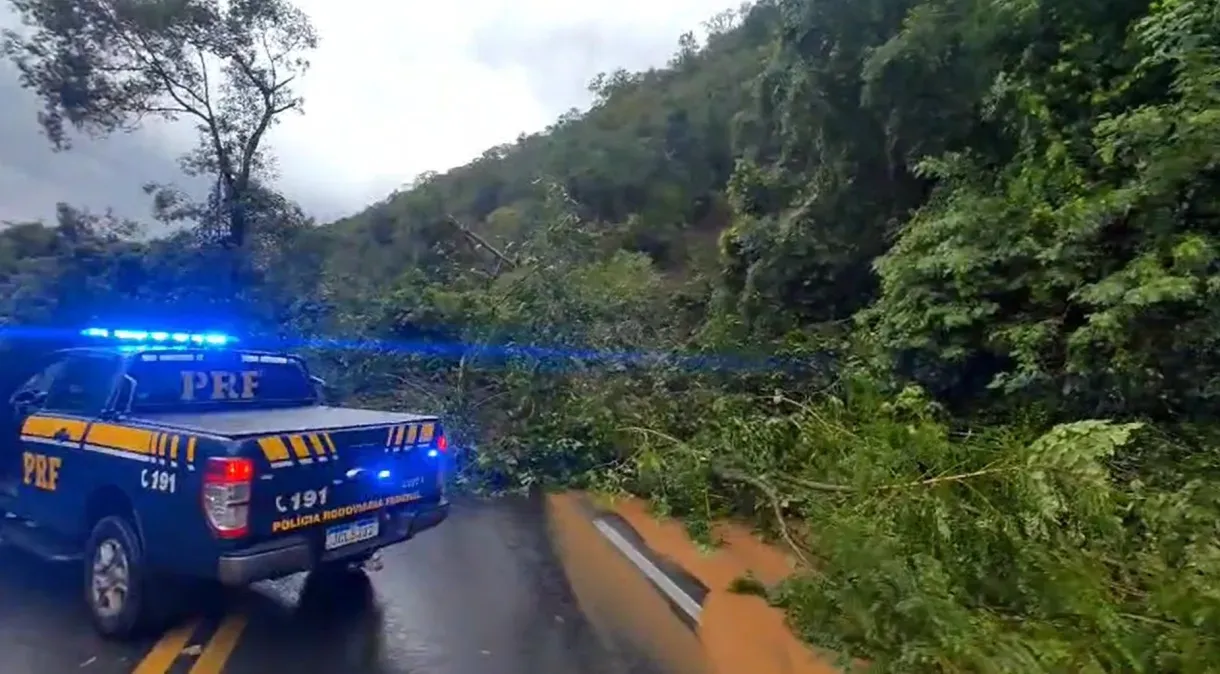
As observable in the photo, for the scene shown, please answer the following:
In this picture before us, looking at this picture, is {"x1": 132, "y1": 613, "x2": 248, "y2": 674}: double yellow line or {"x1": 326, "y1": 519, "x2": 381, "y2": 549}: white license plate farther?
{"x1": 326, "y1": 519, "x2": 381, "y2": 549}: white license plate

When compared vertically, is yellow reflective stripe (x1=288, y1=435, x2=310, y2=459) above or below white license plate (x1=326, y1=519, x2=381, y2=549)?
above

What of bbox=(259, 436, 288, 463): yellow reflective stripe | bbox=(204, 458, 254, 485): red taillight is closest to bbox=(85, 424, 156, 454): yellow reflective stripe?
bbox=(204, 458, 254, 485): red taillight

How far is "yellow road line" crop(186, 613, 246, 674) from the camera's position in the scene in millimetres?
4332

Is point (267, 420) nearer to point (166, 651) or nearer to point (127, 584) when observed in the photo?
point (127, 584)

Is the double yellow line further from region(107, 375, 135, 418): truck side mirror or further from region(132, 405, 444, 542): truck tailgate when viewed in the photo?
region(107, 375, 135, 418): truck side mirror

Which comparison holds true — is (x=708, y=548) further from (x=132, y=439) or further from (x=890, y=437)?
(x=132, y=439)

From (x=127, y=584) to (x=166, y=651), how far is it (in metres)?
0.46

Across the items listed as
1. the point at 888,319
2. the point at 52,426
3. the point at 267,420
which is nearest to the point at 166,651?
the point at 267,420

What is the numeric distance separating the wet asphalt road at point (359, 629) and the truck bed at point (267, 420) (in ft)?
3.89

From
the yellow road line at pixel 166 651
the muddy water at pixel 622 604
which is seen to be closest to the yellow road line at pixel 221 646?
the yellow road line at pixel 166 651

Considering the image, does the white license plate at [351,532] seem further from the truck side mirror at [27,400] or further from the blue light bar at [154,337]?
the truck side mirror at [27,400]

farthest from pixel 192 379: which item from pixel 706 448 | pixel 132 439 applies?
pixel 706 448

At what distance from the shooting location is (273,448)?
446 cm

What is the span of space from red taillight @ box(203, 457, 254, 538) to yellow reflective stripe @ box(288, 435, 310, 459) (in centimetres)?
33
